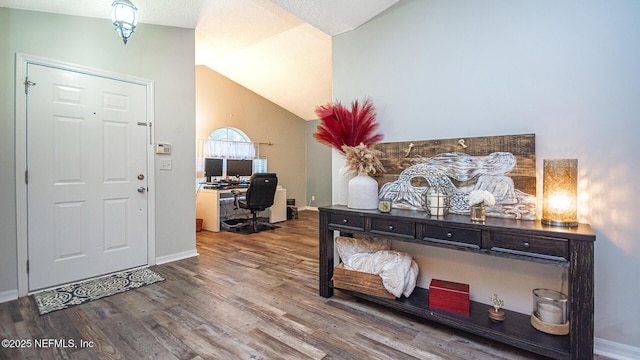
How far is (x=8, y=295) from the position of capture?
2350 millimetres

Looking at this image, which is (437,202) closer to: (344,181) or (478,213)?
(478,213)

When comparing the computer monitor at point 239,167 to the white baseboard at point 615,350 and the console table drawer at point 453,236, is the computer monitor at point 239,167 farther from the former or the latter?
the white baseboard at point 615,350

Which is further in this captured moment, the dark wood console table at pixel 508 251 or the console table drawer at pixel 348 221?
the console table drawer at pixel 348 221

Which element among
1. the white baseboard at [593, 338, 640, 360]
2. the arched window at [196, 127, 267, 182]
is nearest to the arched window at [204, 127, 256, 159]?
the arched window at [196, 127, 267, 182]

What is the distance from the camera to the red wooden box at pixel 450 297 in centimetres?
190

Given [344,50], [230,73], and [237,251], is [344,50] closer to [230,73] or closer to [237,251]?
[237,251]

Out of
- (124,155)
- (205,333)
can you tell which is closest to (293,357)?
(205,333)

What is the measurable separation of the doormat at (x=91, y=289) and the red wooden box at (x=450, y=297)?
97.4 inches

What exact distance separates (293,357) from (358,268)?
827 mm

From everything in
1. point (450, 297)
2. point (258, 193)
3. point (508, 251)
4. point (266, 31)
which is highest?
point (266, 31)

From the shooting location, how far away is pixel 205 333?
1.90 meters

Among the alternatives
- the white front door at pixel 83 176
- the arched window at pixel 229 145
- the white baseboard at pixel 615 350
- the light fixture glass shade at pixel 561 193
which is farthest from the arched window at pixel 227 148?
the white baseboard at pixel 615 350

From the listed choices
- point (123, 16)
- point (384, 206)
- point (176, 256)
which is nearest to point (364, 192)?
point (384, 206)

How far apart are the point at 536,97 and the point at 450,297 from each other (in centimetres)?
141
